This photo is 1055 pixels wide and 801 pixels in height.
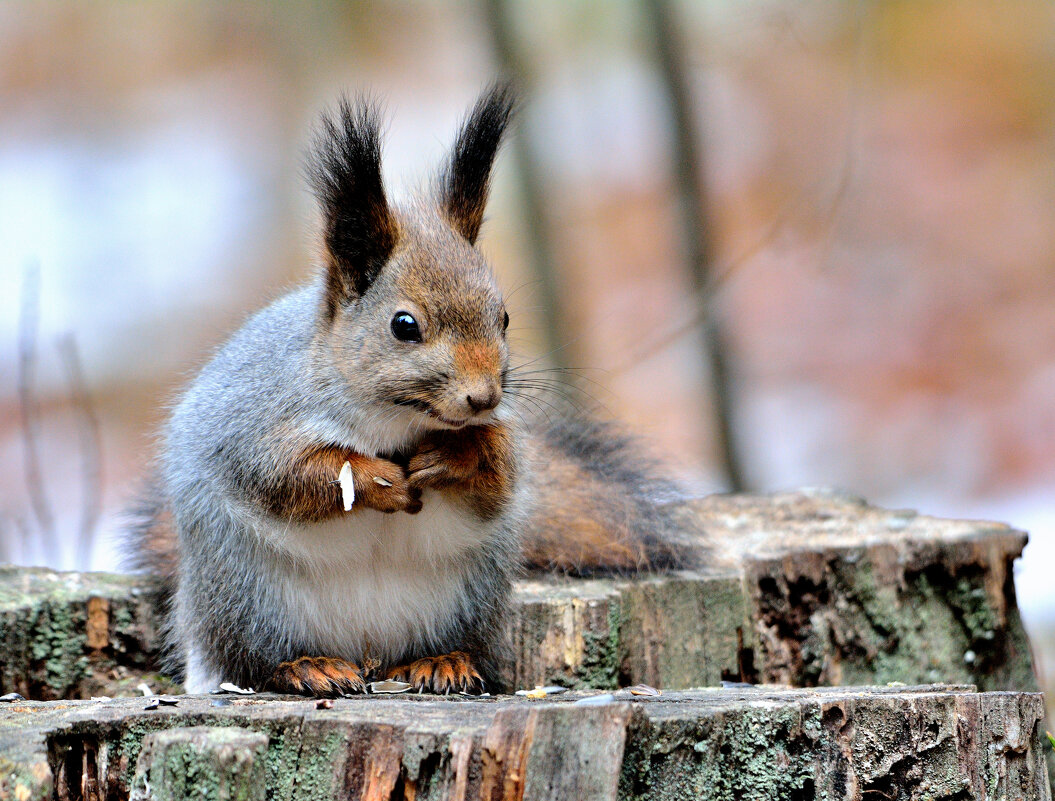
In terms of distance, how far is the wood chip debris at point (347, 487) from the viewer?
1.70m

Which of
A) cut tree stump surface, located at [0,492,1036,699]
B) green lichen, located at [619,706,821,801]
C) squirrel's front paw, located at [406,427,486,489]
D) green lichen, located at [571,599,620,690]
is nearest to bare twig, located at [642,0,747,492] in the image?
cut tree stump surface, located at [0,492,1036,699]

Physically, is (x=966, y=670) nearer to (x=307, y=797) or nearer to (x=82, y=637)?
(x=307, y=797)

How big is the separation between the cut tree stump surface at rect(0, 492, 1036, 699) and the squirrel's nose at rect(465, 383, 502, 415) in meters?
0.61

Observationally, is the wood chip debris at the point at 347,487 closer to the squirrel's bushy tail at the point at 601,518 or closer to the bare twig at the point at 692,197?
the squirrel's bushy tail at the point at 601,518

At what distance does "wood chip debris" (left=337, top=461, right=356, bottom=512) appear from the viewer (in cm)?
170

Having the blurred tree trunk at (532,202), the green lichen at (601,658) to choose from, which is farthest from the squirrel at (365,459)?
the blurred tree trunk at (532,202)

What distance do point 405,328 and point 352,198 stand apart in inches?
9.0

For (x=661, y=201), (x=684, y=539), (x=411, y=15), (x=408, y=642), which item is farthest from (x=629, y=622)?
(x=411, y=15)

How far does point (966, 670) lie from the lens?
2.39 meters

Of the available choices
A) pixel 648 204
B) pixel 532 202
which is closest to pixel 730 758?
pixel 532 202

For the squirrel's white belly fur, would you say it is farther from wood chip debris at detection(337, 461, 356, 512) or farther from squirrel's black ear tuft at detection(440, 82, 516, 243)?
squirrel's black ear tuft at detection(440, 82, 516, 243)

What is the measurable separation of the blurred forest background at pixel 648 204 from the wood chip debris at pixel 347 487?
3459mm

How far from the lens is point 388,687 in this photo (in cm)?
178

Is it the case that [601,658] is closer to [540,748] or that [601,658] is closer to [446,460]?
[446,460]
